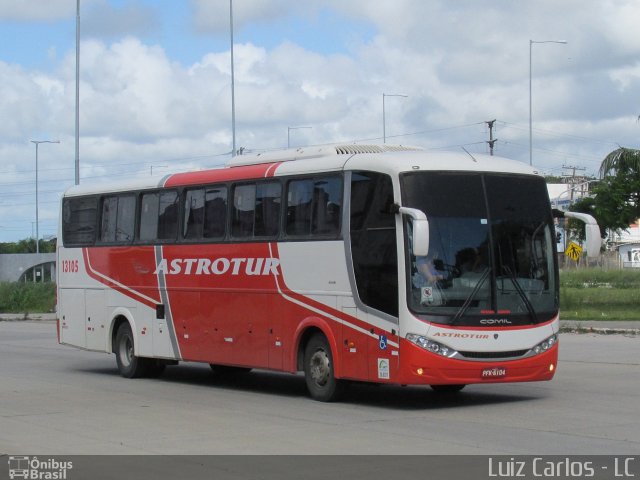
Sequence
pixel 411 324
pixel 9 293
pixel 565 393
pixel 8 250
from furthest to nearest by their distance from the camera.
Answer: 1. pixel 8 250
2. pixel 9 293
3. pixel 565 393
4. pixel 411 324

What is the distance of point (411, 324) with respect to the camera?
14547 millimetres

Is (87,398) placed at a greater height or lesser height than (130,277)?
lesser

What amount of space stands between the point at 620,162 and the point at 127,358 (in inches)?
821

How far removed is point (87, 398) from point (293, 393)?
3.05 metres

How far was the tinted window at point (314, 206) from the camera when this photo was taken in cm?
1584

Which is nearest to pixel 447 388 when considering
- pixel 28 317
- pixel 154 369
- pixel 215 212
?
pixel 215 212


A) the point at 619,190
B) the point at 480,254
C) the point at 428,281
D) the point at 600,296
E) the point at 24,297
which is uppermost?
the point at 619,190

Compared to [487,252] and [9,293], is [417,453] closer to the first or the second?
[487,252]

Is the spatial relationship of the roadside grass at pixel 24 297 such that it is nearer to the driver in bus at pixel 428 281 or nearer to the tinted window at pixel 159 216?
the tinted window at pixel 159 216

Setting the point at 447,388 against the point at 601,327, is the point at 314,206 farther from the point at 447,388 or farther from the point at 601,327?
the point at 601,327

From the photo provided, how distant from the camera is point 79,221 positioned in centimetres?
2209

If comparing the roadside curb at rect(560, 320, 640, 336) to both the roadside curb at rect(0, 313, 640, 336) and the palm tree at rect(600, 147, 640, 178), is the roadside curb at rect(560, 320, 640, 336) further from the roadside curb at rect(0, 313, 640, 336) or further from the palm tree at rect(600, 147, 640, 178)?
the palm tree at rect(600, 147, 640, 178)

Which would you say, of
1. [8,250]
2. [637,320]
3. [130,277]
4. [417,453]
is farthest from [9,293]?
[8,250]

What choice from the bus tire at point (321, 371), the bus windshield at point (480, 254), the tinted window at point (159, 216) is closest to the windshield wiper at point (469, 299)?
the bus windshield at point (480, 254)
